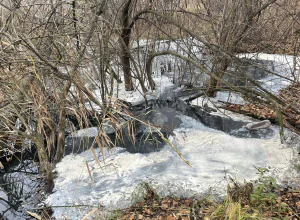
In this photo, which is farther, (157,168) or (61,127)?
(157,168)

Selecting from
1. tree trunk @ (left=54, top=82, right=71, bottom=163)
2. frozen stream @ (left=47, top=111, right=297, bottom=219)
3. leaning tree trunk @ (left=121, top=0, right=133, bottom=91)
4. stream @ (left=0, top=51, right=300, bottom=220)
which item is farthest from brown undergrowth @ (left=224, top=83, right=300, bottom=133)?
tree trunk @ (left=54, top=82, right=71, bottom=163)

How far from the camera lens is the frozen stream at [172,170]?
3.72 m

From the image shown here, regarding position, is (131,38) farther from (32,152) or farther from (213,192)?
(213,192)

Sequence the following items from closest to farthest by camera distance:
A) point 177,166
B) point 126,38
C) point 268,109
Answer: point 177,166
point 268,109
point 126,38

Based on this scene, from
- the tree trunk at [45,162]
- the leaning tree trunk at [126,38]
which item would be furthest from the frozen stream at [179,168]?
the leaning tree trunk at [126,38]

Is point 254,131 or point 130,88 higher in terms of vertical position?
point 130,88

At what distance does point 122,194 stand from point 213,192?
128cm

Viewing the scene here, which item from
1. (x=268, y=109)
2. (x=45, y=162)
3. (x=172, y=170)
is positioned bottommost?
(x=172, y=170)

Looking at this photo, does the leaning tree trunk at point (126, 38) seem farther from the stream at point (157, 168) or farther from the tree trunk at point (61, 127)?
the tree trunk at point (61, 127)

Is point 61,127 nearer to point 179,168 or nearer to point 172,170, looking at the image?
point 172,170

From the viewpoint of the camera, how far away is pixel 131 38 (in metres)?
6.80

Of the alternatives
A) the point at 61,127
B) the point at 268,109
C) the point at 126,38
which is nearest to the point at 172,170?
the point at 61,127

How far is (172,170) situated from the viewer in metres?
4.19

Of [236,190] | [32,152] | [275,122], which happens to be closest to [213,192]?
[236,190]
